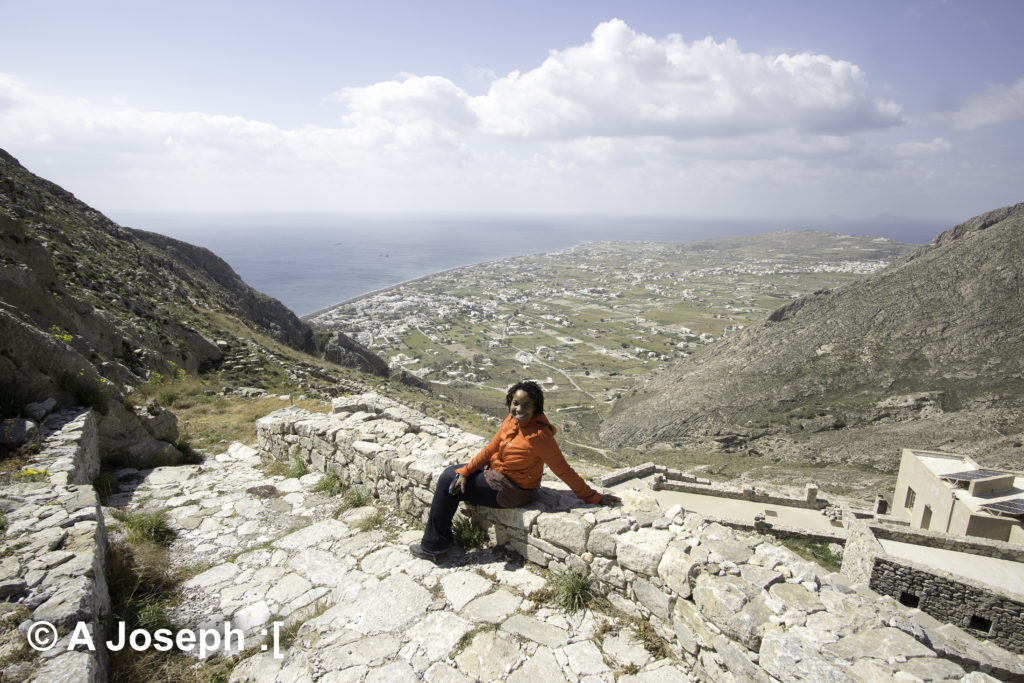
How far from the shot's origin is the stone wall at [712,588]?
3.20 meters

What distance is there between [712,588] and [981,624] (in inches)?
601

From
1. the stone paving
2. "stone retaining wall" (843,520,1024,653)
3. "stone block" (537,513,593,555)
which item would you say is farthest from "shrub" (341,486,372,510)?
"stone retaining wall" (843,520,1024,653)

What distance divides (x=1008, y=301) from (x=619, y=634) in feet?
179

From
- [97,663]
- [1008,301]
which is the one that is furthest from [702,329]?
[97,663]

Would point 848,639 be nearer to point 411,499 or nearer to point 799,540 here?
point 411,499

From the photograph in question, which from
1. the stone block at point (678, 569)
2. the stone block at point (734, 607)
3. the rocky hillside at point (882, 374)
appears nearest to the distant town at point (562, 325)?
the rocky hillside at point (882, 374)

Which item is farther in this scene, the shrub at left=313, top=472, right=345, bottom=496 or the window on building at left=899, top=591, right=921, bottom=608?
the window on building at left=899, top=591, right=921, bottom=608

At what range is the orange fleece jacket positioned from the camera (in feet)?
16.5

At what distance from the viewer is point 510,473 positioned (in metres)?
5.15

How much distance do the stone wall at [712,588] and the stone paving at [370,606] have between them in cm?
32

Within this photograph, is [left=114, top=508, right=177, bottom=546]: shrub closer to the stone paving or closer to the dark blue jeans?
the stone paving

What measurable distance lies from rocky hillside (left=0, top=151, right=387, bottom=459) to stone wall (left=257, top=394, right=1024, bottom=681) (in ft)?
18.4

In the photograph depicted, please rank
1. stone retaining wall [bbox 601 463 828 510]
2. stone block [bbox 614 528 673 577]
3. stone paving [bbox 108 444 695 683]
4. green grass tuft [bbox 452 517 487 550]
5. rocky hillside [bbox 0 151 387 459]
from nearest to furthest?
stone paving [bbox 108 444 695 683] < stone block [bbox 614 528 673 577] < green grass tuft [bbox 452 517 487 550] < rocky hillside [bbox 0 151 387 459] < stone retaining wall [bbox 601 463 828 510]

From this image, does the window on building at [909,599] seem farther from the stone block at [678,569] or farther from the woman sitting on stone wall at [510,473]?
the stone block at [678,569]
